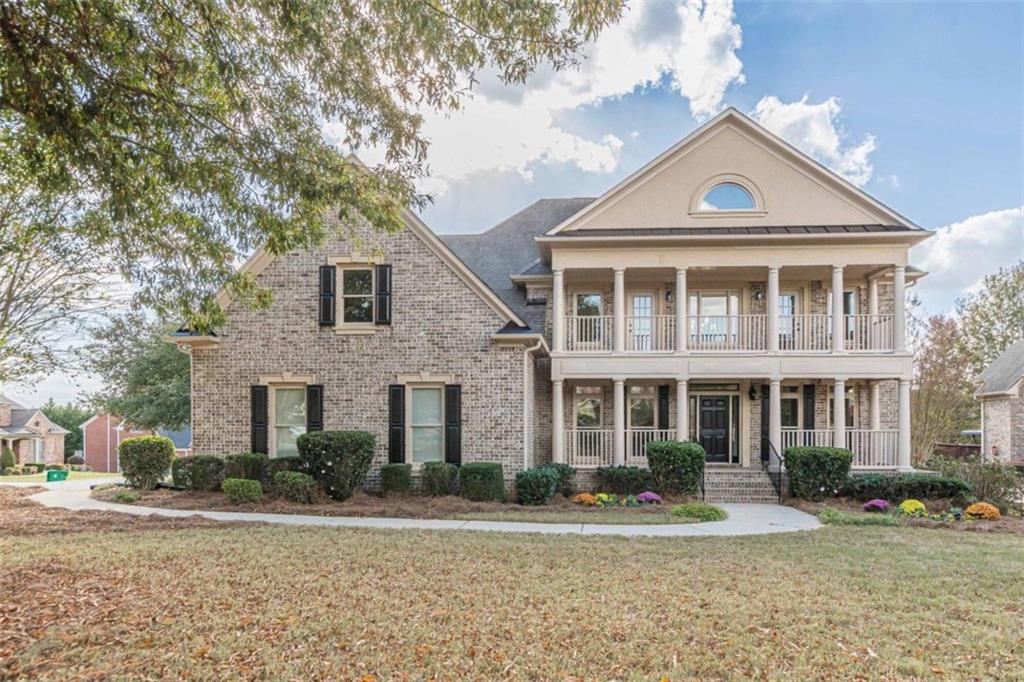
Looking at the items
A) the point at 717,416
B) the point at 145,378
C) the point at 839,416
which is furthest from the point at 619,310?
the point at 145,378

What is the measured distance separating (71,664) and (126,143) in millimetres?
5276

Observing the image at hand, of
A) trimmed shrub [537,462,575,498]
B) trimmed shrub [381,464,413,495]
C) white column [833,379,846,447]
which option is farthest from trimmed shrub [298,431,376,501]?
white column [833,379,846,447]

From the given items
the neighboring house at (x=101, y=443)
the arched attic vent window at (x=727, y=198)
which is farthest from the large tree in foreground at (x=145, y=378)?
the neighboring house at (x=101, y=443)

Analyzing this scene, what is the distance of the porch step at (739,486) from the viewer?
13.8 metres

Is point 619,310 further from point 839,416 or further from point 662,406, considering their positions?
point 839,416

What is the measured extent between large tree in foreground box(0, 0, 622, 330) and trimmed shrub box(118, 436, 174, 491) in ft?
23.2

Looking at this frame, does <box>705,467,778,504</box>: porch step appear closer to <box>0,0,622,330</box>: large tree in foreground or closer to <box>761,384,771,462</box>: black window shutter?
<box>761,384,771,462</box>: black window shutter

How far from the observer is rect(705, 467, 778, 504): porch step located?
13.8m

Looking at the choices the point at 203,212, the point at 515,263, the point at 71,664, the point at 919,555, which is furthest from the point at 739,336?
the point at 71,664

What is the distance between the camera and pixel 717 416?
650 inches

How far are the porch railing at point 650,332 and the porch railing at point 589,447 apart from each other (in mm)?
2492

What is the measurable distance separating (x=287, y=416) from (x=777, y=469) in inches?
474

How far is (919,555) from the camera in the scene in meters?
7.82

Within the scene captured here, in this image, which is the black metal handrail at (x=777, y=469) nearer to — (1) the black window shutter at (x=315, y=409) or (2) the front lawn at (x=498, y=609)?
(2) the front lawn at (x=498, y=609)
